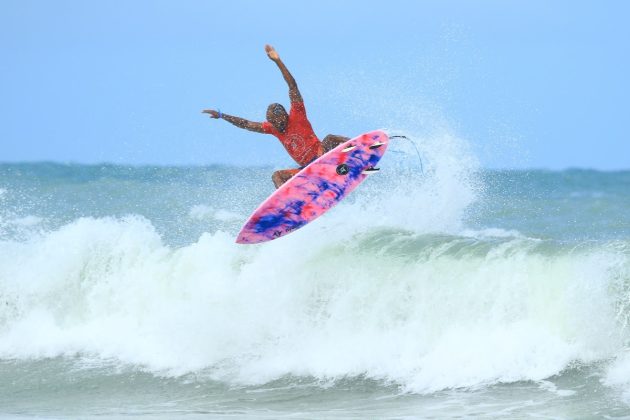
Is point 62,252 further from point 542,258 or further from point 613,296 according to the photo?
point 613,296

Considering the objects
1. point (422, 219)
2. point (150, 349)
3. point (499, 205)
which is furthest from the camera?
point (499, 205)

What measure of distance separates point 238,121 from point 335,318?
2.27 m

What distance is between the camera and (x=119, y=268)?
12391mm

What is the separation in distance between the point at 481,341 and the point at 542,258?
1219 mm

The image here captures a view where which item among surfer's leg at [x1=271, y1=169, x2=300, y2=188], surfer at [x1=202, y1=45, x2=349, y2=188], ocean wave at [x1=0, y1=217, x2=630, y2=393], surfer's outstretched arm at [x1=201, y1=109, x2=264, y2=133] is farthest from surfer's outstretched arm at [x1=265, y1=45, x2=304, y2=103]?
ocean wave at [x1=0, y1=217, x2=630, y2=393]

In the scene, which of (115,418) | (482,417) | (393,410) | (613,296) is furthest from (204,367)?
(613,296)

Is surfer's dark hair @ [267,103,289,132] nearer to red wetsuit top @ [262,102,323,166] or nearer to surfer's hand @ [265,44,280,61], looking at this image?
red wetsuit top @ [262,102,323,166]

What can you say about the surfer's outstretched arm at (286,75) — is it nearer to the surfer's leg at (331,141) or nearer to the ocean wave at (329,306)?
the surfer's leg at (331,141)

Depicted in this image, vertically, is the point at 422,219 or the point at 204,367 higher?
the point at 422,219

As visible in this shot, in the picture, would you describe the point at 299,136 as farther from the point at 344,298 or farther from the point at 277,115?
the point at 344,298

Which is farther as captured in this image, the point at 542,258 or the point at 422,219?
the point at 422,219

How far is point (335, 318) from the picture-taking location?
10.1 metres

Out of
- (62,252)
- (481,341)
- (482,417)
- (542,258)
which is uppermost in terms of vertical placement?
(62,252)

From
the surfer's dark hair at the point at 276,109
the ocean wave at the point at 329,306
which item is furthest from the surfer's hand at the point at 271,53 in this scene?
the ocean wave at the point at 329,306
